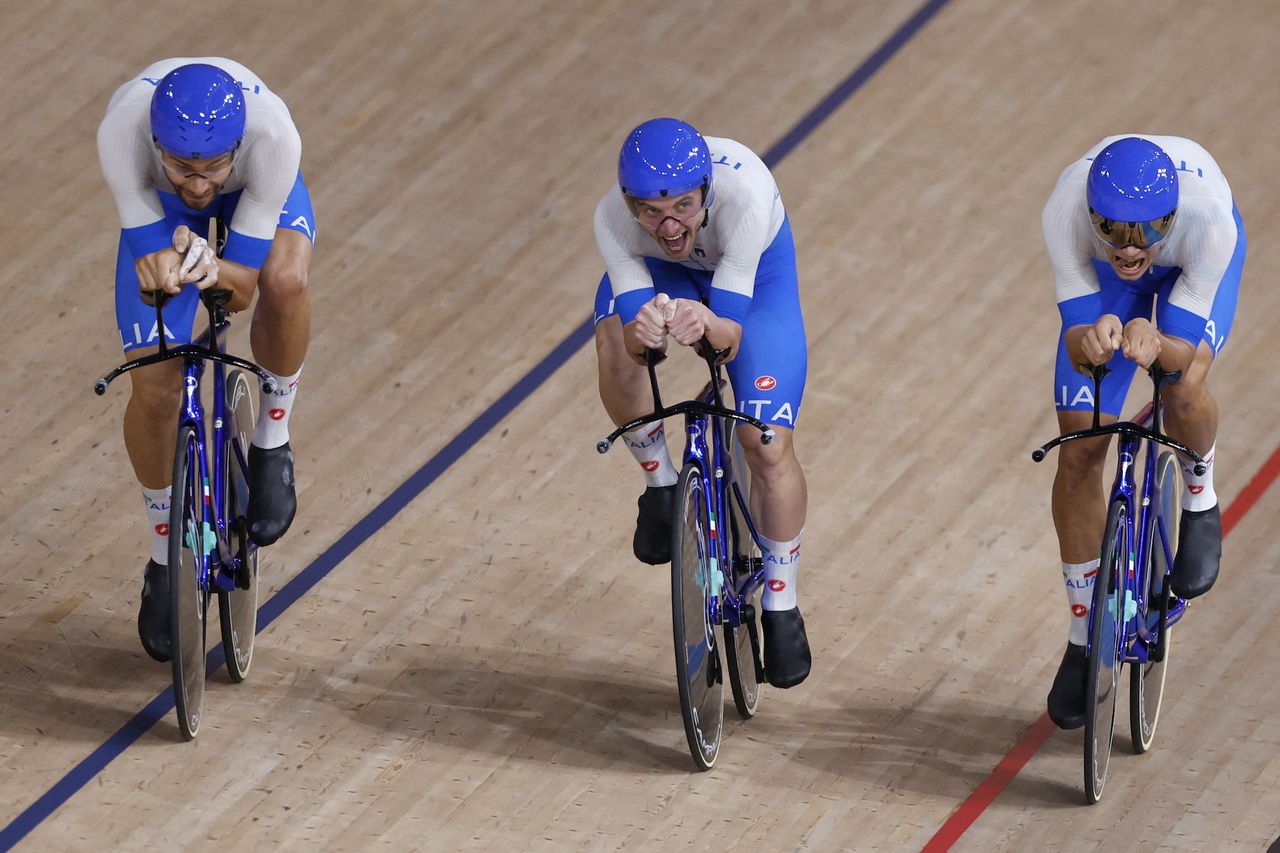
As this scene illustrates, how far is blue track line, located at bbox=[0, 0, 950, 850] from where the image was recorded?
4121 millimetres

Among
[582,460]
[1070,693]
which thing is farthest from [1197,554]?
[582,460]

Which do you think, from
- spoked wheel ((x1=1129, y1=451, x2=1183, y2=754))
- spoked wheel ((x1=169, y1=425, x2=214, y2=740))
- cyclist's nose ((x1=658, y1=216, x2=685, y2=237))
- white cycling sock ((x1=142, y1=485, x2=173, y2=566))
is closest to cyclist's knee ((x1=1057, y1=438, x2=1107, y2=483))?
spoked wheel ((x1=1129, y1=451, x2=1183, y2=754))

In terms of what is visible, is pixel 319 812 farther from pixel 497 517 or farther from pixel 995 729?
pixel 995 729

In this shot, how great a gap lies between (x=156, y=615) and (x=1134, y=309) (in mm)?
2016

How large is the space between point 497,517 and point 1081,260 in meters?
1.60

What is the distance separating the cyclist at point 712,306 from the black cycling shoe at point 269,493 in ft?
2.34

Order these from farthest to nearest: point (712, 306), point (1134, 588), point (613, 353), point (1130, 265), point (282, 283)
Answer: point (282, 283), point (613, 353), point (1134, 588), point (712, 306), point (1130, 265)

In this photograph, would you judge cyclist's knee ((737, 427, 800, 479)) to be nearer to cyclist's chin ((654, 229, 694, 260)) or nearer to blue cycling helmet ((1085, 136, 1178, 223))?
cyclist's chin ((654, 229, 694, 260))

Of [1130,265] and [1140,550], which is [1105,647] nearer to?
[1140,550]

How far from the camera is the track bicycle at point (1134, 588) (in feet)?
12.5

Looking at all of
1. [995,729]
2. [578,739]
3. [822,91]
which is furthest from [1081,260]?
[822,91]

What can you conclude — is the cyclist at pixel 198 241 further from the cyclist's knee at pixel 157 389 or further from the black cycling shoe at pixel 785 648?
the black cycling shoe at pixel 785 648

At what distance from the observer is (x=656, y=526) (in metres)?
4.38

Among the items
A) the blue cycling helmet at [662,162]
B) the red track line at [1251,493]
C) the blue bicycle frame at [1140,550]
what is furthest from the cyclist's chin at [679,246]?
the red track line at [1251,493]
